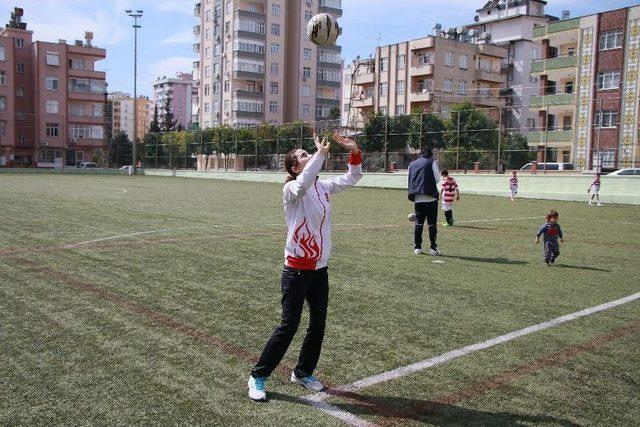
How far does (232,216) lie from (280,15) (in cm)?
7270

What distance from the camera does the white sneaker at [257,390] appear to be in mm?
4414

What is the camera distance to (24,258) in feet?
31.4

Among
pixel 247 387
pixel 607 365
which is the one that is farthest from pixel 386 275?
pixel 247 387

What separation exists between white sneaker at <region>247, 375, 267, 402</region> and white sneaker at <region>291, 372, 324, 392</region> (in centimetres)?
34

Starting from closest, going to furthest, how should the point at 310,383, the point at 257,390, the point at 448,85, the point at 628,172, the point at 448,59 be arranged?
the point at 257,390, the point at 310,383, the point at 628,172, the point at 448,59, the point at 448,85

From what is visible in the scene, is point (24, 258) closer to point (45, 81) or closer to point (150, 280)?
point (150, 280)

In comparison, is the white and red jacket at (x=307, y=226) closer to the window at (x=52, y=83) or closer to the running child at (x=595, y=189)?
the running child at (x=595, y=189)

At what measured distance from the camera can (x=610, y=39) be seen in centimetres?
4475

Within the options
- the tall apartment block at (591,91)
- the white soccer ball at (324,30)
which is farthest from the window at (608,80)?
the white soccer ball at (324,30)

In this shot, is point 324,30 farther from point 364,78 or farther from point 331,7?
point 331,7

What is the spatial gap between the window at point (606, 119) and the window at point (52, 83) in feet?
229

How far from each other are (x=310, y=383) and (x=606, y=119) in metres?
34.1

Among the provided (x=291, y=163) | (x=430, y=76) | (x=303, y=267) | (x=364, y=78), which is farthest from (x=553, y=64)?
(x=303, y=267)

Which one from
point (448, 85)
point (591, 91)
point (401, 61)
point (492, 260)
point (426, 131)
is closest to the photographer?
point (492, 260)
